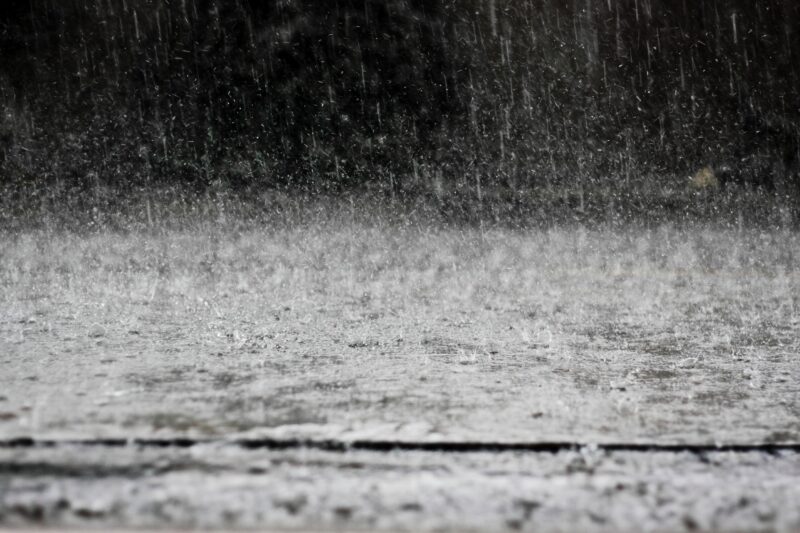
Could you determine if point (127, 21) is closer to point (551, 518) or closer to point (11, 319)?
point (11, 319)

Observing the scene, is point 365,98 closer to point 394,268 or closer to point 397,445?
point 394,268

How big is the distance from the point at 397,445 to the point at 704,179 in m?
7.19


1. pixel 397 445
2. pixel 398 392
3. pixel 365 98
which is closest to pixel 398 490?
pixel 397 445

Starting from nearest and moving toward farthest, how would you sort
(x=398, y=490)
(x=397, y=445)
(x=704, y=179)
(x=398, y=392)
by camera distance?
(x=398, y=490) → (x=397, y=445) → (x=398, y=392) → (x=704, y=179)

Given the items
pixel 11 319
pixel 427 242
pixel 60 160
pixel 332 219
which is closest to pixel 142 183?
pixel 60 160

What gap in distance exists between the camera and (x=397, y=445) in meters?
1.62

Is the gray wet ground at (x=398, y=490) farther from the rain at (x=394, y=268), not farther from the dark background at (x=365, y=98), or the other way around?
the dark background at (x=365, y=98)

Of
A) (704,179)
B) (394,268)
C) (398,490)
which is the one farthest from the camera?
(704,179)

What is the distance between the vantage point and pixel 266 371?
238 centimetres

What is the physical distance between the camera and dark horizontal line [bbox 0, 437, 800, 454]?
1.60 m

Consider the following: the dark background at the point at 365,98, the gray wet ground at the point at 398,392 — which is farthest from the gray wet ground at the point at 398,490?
the dark background at the point at 365,98

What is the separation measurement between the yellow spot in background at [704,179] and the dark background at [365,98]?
Answer: 103 mm

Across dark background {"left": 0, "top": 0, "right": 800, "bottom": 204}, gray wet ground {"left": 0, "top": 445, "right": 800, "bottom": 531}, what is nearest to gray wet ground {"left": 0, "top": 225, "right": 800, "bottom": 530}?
gray wet ground {"left": 0, "top": 445, "right": 800, "bottom": 531}

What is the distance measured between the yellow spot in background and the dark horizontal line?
22.1 ft
